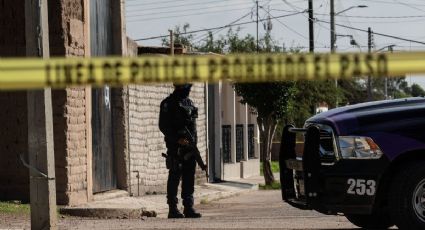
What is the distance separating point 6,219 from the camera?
1075 centimetres

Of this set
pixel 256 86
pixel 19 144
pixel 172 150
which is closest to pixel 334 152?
pixel 172 150

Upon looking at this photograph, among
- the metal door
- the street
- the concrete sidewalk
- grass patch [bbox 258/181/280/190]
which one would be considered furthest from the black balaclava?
grass patch [bbox 258/181/280/190]

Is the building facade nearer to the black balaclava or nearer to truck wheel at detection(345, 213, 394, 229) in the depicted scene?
Result: the black balaclava

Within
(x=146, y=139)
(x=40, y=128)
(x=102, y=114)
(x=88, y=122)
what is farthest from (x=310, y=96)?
(x=40, y=128)

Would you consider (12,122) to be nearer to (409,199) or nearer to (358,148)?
(358,148)

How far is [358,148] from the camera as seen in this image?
854cm

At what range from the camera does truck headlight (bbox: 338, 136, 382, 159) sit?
27.8 ft

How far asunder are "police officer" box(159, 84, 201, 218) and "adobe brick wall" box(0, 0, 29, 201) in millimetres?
2124

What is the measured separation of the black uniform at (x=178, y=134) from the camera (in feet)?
38.2

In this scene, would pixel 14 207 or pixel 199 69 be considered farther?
pixel 14 207

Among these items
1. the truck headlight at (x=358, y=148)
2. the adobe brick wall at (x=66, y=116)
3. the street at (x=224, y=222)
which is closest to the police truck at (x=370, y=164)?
the truck headlight at (x=358, y=148)

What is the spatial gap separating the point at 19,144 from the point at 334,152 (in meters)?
5.48

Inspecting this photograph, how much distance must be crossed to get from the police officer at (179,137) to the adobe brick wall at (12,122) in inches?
83.6

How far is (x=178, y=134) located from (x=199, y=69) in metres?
5.83
